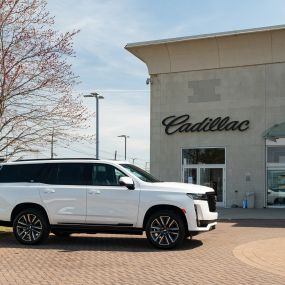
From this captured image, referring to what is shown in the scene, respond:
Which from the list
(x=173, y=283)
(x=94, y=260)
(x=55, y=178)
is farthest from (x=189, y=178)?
(x=173, y=283)

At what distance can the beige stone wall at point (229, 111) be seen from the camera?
1050 inches

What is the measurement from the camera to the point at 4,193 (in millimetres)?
12836

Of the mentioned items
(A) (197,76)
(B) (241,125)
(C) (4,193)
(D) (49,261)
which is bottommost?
(D) (49,261)

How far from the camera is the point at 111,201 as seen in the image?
12016mm

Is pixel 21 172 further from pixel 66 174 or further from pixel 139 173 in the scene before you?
pixel 139 173

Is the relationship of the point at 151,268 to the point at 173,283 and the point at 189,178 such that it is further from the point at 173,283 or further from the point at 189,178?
the point at 189,178

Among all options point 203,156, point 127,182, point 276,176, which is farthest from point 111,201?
point 203,156

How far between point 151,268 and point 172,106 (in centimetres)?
2024

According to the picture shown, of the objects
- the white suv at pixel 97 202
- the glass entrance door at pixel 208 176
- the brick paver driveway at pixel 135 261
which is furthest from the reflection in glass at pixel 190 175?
the white suv at pixel 97 202

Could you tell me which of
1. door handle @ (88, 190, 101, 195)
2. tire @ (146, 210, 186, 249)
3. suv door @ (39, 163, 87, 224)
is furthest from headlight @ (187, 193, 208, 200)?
suv door @ (39, 163, 87, 224)

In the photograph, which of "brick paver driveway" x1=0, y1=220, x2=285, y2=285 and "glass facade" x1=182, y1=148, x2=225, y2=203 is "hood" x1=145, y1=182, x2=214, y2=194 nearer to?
"brick paver driveway" x1=0, y1=220, x2=285, y2=285

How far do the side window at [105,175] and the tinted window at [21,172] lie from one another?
140cm

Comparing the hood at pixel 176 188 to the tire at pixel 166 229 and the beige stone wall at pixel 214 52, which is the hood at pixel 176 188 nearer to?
the tire at pixel 166 229

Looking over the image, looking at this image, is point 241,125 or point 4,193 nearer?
point 4,193
